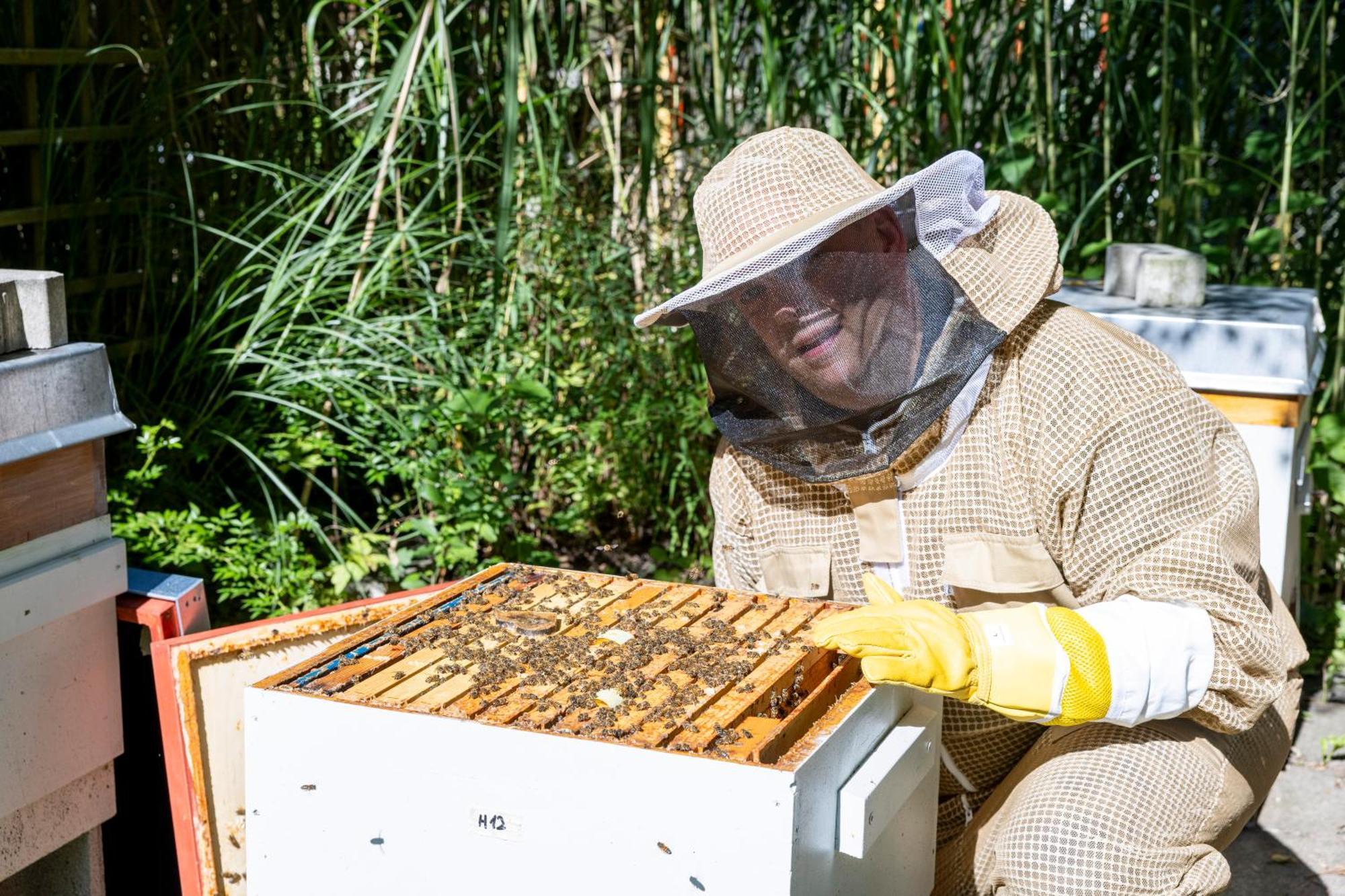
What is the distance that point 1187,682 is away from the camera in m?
1.70

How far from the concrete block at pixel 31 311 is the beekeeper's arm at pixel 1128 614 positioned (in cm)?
111

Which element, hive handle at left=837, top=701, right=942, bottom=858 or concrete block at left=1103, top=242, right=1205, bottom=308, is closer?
hive handle at left=837, top=701, right=942, bottom=858

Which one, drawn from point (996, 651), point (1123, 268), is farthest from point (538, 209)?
point (996, 651)

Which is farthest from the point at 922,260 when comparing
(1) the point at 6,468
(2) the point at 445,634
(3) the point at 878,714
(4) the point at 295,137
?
(4) the point at 295,137

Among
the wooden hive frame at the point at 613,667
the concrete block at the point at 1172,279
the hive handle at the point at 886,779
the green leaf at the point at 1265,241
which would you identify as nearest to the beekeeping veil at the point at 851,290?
the wooden hive frame at the point at 613,667

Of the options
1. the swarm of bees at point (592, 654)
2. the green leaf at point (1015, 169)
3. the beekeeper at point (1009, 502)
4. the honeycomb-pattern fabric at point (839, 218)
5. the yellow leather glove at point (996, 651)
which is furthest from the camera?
the green leaf at point (1015, 169)

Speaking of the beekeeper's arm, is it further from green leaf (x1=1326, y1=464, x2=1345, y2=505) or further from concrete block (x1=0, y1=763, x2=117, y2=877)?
green leaf (x1=1326, y1=464, x2=1345, y2=505)

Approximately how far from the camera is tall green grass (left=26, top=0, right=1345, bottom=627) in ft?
10.2

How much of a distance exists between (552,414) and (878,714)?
1.77 meters

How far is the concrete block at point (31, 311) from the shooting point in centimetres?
180

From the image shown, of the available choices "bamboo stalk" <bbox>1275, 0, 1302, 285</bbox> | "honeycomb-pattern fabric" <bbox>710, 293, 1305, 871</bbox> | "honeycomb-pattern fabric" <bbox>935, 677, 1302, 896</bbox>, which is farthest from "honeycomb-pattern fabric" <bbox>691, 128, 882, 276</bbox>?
"bamboo stalk" <bbox>1275, 0, 1302, 285</bbox>

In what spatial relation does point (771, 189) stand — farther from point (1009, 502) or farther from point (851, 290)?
point (1009, 502)

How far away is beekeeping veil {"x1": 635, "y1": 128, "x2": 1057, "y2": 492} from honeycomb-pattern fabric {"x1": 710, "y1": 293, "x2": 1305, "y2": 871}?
3.1 inches

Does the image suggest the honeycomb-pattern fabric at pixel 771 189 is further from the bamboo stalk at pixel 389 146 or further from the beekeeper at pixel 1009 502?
the bamboo stalk at pixel 389 146
